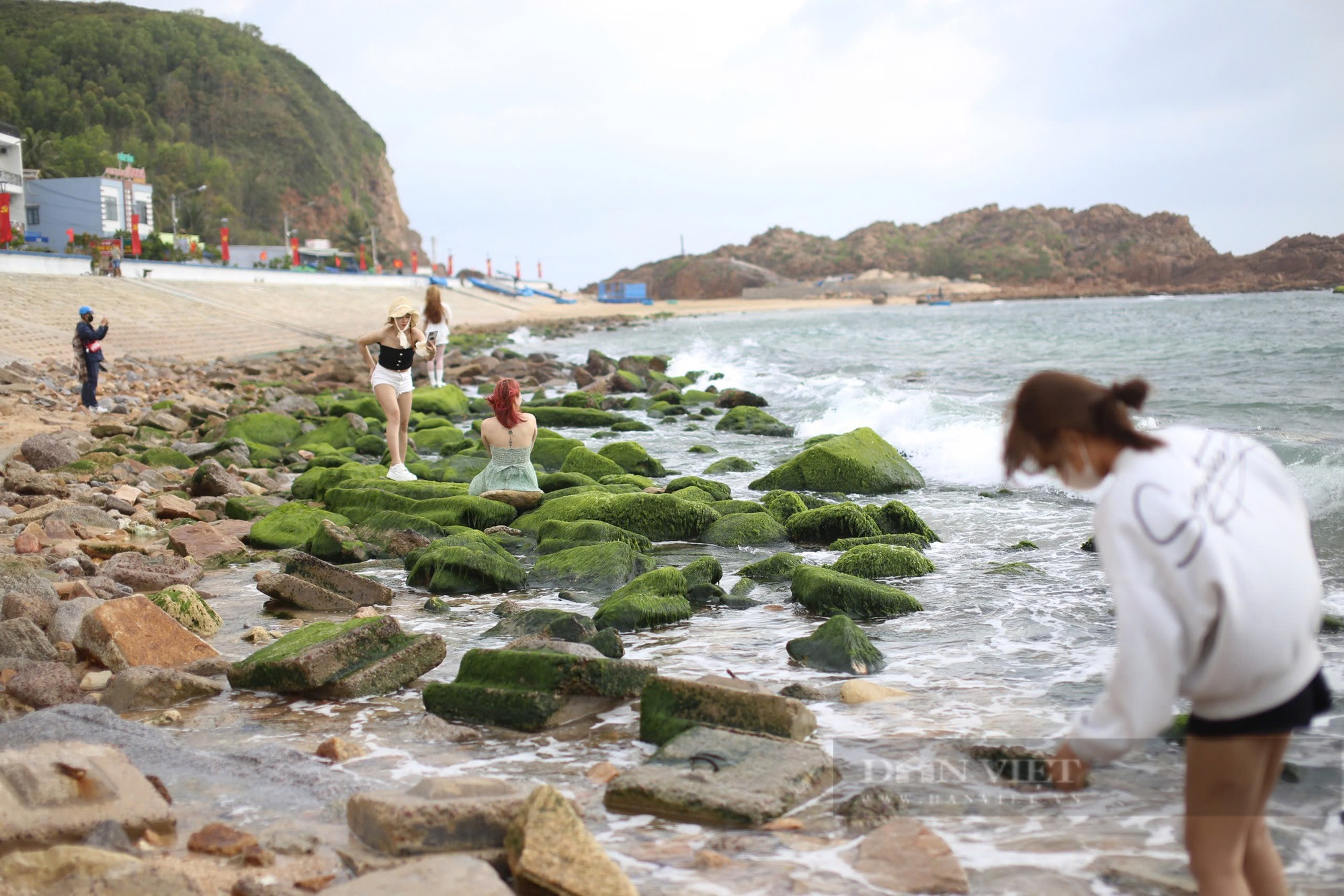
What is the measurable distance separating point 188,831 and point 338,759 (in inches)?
30.2

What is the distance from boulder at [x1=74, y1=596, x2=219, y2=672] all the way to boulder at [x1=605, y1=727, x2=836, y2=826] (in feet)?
8.84

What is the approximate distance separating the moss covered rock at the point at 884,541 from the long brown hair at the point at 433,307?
7088mm

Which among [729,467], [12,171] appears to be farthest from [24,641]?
[12,171]

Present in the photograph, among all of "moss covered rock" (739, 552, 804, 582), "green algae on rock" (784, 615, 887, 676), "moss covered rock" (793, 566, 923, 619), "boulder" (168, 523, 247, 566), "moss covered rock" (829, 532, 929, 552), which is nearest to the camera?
"green algae on rock" (784, 615, 887, 676)

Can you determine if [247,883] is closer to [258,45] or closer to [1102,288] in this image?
[1102,288]

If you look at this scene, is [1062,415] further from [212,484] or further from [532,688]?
[212,484]

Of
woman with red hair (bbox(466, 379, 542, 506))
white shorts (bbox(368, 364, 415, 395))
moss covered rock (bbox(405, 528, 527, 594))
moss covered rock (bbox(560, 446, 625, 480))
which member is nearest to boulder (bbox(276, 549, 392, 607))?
moss covered rock (bbox(405, 528, 527, 594))

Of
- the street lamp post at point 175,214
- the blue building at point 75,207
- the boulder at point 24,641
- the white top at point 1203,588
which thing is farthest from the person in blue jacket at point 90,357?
the blue building at point 75,207

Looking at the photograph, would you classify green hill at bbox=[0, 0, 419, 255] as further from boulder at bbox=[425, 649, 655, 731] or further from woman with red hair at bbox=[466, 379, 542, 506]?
boulder at bbox=[425, 649, 655, 731]

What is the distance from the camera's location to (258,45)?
13175 cm

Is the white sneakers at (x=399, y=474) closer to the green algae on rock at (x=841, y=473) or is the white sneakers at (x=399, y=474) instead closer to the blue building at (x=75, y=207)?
the green algae on rock at (x=841, y=473)

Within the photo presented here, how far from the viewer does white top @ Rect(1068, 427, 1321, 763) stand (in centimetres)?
220

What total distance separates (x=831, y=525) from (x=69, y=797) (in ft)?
20.0

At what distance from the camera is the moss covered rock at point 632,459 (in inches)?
455
